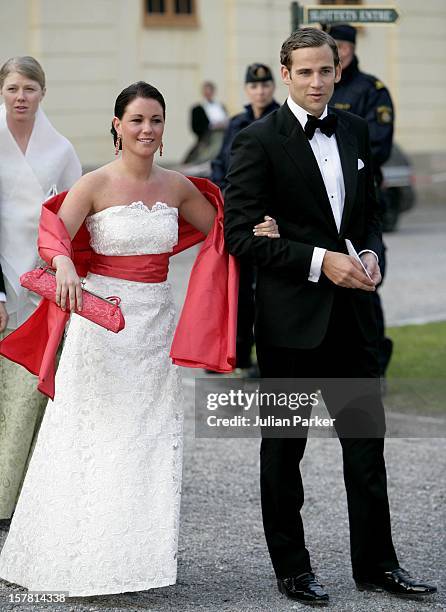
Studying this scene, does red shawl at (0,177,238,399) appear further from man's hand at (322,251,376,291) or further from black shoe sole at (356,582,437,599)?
black shoe sole at (356,582,437,599)

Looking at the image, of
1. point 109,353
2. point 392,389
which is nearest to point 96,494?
point 109,353

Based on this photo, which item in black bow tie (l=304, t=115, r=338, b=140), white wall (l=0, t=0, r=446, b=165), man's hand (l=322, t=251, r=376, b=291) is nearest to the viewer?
man's hand (l=322, t=251, r=376, b=291)

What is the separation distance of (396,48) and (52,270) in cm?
2456

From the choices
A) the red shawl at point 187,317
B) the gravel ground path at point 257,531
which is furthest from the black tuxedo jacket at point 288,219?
the gravel ground path at point 257,531

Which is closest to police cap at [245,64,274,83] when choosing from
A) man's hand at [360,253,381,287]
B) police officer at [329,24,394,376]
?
police officer at [329,24,394,376]

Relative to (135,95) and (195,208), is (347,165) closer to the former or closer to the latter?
(195,208)

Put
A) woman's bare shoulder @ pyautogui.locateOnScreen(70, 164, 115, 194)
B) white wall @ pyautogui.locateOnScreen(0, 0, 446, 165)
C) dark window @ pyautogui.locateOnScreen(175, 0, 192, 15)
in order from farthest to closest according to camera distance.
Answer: dark window @ pyautogui.locateOnScreen(175, 0, 192, 15), white wall @ pyautogui.locateOnScreen(0, 0, 446, 165), woman's bare shoulder @ pyautogui.locateOnScreen(70, 164, 115, 194)

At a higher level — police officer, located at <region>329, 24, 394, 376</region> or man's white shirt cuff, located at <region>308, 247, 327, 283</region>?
police officer, located at <region>329, 24, 394, 376</region>

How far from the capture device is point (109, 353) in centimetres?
524

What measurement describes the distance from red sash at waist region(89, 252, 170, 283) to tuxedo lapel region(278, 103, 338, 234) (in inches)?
26.6

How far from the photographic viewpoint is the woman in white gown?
202 inches

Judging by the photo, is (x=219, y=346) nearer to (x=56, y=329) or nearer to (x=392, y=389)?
(x=56, y=329)

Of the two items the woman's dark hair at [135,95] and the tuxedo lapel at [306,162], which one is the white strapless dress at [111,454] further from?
the tuxedo lapel at [306,162]

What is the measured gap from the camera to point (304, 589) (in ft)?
16.8
